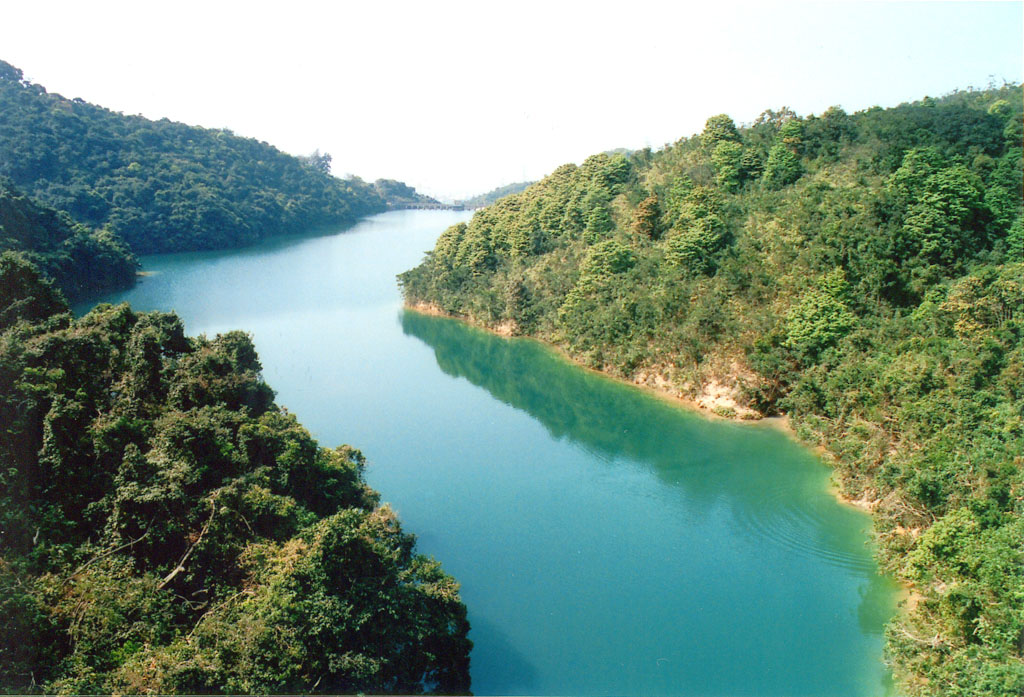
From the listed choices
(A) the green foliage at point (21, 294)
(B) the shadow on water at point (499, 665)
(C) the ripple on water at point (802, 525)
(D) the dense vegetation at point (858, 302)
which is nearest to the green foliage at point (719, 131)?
(D) the dense vegetation at point (858, 302)

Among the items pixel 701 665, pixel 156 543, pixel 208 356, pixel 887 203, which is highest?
pixel 887 203

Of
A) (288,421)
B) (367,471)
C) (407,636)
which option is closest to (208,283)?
(367,471)

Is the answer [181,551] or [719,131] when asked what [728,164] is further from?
[181,551]

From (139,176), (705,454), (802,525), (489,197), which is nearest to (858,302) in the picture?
(705,454)

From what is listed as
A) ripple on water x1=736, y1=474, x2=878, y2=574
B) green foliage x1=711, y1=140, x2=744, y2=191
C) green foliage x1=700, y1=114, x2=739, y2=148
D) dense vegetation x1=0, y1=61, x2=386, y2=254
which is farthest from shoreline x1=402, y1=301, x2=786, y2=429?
dense vegetation x1=0, y1=61, x2=386, y2=254

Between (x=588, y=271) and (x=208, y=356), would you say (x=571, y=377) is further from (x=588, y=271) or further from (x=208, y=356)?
(x=208, y=356)

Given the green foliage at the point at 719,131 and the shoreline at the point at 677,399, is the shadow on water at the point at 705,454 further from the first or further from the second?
the green foliage at the point at 719,131

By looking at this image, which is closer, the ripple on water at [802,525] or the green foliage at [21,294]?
Answer: the ripple on water at [802,525]
